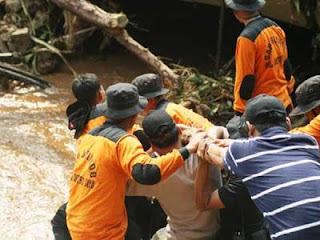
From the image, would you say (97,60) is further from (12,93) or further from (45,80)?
(12,93)

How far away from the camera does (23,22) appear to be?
9945mm

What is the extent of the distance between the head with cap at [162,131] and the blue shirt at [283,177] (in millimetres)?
545

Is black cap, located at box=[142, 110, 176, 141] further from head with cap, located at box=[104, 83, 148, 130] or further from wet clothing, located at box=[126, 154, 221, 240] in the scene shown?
wet clothing, located at box=[126, 154, 221, 240]

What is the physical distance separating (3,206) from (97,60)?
4.61m

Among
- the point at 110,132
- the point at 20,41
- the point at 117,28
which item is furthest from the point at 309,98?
the point at 20,41

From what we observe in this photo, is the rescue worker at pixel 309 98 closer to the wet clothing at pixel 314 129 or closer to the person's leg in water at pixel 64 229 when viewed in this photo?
the wet clothing at pixel 314 129

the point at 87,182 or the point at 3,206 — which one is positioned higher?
the point at 87,182

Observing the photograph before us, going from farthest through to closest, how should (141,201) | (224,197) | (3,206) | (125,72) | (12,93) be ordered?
1. (125,72)
2. (12,93)
3. (3,206)
4. (141,201)
5. (224,197)

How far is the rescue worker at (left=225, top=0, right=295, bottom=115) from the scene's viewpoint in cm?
478

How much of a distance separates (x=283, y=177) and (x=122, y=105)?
1.21 meters

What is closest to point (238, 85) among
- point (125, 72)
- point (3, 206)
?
point (3, 206)

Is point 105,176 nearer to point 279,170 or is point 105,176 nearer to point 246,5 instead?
point 279,170

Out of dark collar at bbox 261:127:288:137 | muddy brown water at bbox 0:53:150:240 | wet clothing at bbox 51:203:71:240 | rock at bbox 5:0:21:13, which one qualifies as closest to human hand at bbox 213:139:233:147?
dark collar at bbox 261:127:288:137

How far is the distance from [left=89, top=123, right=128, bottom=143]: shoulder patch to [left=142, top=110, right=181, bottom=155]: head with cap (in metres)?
0.16
